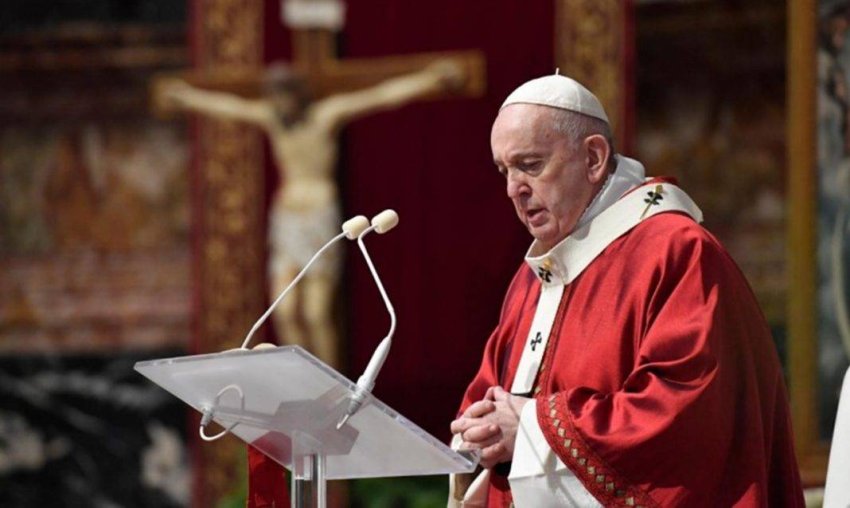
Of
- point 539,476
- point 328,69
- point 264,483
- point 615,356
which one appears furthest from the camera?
point 328,69

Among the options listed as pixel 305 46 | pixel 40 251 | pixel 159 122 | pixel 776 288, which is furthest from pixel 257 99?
pixel 776 288

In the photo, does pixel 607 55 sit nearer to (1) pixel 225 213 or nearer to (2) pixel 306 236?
(2) pixel 306 236

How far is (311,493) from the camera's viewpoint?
3287mm

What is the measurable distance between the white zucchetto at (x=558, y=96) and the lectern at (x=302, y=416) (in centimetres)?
76

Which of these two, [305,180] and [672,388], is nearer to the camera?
[672,388]

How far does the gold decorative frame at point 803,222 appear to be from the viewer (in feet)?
23.3

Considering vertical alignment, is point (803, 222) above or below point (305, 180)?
above

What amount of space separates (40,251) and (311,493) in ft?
23.7

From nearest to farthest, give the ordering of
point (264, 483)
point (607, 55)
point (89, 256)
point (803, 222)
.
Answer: point (264, 483), point (803, 222), point (607, 55), point (89, 256)

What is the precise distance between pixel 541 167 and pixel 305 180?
17.8 ft

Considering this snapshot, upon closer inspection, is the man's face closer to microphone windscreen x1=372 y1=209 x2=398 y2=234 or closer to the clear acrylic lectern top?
microphone windscreen x1=372 y1=209 x2=398 y2=234

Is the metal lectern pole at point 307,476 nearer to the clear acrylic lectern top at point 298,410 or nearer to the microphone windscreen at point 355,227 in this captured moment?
the clear acrylic lectern top at point 298,410

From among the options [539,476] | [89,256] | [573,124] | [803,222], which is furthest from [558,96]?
[89,256]

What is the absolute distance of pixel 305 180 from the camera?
889 cm
